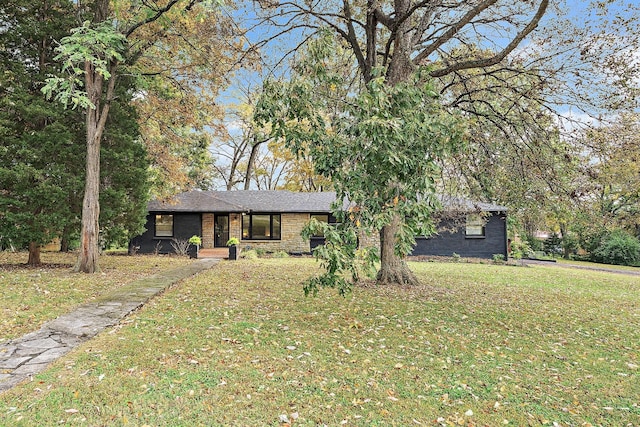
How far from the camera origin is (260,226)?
2061 centimetres

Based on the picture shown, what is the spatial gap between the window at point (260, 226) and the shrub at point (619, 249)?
20.7 metres

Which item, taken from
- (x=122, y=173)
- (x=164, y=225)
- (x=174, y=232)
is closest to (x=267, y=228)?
(x=174, y=232)

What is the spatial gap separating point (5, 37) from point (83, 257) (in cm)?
640

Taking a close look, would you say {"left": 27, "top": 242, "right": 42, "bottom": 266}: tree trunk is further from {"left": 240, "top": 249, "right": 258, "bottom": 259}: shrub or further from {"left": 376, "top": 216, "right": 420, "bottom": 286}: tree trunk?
{"left": 376, "top": 216, "right": 420, "bottom": 286}: tree trunk

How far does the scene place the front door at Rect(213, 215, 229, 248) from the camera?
20.8m

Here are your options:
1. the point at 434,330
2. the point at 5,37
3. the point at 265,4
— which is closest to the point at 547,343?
the point at 434,330

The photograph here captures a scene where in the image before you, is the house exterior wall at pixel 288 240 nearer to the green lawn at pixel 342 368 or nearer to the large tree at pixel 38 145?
the large tree at pixel 38 145

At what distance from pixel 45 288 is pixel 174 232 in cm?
1233

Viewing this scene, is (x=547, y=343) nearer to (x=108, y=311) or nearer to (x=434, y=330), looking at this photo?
(x=434, y=330)

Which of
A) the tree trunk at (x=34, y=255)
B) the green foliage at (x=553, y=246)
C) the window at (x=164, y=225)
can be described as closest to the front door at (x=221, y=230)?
the window at (x=164, y=225)

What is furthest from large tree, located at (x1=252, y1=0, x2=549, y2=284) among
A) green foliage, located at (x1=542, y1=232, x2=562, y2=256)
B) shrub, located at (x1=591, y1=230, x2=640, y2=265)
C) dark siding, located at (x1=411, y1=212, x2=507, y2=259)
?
green foliage, located at (x1=542, y1=232, x2=562, y2=256)

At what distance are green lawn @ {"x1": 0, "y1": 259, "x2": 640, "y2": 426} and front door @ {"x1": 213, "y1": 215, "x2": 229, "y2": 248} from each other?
1373cm

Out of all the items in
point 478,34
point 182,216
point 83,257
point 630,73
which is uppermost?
point 478,34

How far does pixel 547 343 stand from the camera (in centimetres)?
514
